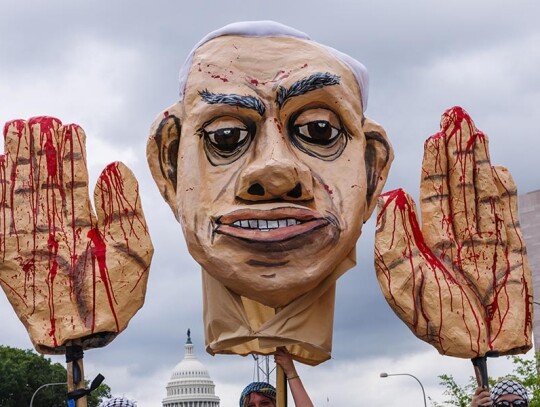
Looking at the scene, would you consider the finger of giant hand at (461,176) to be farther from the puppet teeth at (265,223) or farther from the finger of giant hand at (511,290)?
the puppet teeth at (265,223)

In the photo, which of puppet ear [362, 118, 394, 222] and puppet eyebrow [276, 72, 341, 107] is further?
puppet ear [362, 118, 394, 222]

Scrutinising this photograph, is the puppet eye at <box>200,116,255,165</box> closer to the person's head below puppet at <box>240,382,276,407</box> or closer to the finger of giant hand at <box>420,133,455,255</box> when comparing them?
the finger of giant hand at <box>420,133,455,255</box>

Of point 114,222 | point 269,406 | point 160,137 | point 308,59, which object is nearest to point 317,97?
point 308,59

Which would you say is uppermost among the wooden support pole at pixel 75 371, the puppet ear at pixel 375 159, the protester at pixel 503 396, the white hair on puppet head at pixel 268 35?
the white hair on puppet head at pixel 268 35

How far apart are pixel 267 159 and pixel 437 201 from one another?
1.24 metres

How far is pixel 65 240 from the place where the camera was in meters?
5.99

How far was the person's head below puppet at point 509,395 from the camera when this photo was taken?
5.86 meters

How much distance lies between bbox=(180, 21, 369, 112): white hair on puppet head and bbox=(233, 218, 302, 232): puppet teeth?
94 centimetres

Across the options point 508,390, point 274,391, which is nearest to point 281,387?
point 274,391

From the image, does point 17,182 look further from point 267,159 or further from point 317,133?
point 317,133

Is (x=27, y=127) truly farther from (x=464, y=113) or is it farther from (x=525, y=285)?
(x=525, y=285)

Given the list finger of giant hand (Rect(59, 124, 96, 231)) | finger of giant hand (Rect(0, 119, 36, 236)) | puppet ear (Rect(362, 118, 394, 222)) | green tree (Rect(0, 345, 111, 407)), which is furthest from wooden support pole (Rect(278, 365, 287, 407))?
green tree (Rect(0, 345, 111, 407))

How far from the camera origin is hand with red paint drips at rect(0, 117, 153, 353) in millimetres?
5875

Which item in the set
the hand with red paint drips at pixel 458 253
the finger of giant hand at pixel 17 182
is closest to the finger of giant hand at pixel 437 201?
the hand with red paint drips at pixel 458 253
